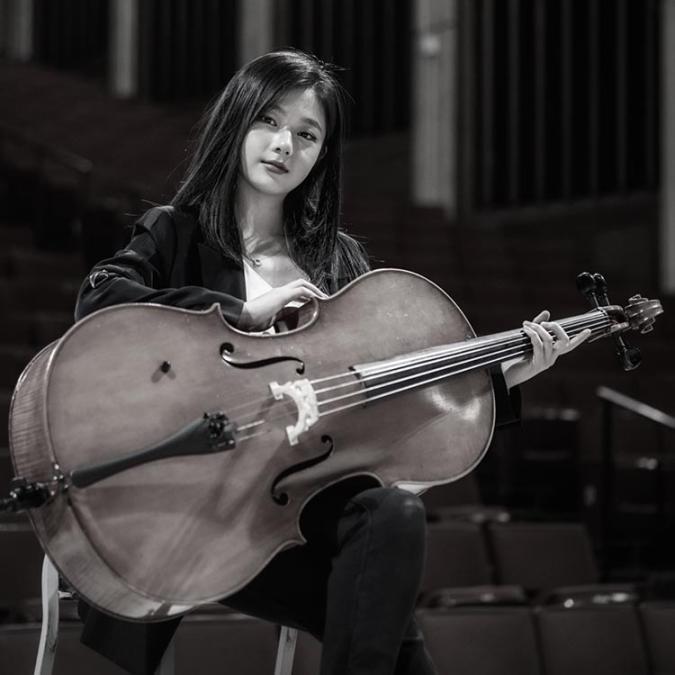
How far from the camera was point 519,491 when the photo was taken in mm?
4195

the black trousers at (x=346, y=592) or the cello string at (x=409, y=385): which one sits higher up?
the cello string at (x=409, y=385)

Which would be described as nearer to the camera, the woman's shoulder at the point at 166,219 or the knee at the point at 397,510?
the knee at the point at 397,510

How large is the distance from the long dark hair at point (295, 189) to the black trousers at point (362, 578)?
0.43 m

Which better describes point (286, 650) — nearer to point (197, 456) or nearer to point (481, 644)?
point (197, 456)

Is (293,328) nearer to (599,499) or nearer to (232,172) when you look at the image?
(232,172)

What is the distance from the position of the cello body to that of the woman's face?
0.24 metres

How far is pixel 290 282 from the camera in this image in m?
1.75

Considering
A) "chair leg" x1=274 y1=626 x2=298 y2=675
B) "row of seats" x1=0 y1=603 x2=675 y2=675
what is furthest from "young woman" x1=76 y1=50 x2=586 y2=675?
"row of seats" x1=0 y1=603 x2=675 y2=675

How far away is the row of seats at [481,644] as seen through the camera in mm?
2281

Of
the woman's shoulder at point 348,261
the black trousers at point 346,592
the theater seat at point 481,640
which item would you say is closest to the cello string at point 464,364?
the black trousers at point 346,592

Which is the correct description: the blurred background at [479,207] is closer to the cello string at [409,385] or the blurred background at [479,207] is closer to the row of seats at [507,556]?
the row of seats at [507,556]

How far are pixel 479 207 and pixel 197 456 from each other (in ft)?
21.2

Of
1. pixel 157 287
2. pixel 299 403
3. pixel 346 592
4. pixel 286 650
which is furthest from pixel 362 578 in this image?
pixel 157 287

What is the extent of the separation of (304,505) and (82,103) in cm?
730
